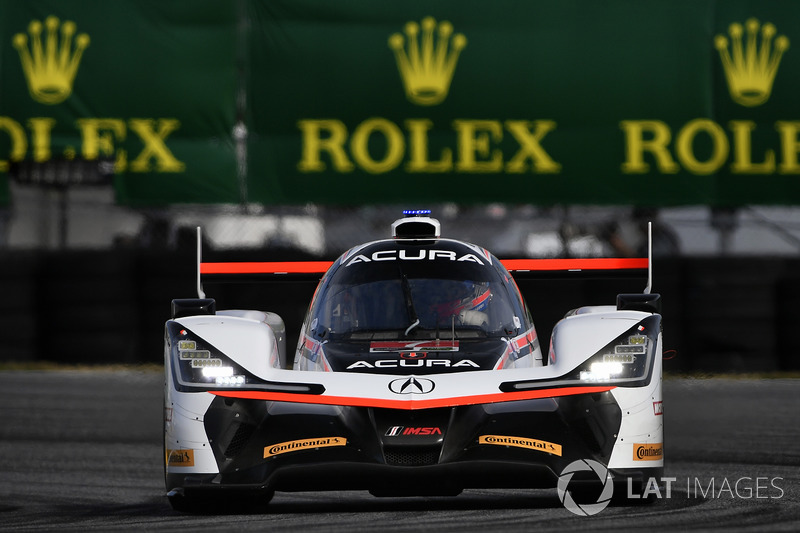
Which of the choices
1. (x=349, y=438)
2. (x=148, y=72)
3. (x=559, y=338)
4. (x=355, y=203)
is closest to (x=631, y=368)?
(x=559, y=338)

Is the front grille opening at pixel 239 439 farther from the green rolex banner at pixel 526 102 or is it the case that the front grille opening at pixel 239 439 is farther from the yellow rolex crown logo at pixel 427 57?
the yellow rolex crown logo at pixel 427 57

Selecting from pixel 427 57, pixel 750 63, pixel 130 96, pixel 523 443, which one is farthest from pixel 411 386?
pixel 750 63

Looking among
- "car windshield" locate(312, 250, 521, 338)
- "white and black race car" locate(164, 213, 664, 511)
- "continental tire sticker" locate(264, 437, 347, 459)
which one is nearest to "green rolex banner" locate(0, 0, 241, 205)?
"car windshield" locate(312, 250, 521, 338)

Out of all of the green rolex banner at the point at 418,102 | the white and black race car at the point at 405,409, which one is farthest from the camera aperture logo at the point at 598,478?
the green rolex banner at the point at 418,102

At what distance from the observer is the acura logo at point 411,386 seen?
19.0 feet

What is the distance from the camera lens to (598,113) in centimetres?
1510

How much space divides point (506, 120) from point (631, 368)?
9.16 m

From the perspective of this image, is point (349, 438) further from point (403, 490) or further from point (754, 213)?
point (754, 213)

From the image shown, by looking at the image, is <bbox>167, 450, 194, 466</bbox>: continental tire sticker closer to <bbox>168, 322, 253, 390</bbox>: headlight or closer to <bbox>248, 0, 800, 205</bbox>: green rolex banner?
<bbox>168, 322, 253, 390</bbox>: headlight

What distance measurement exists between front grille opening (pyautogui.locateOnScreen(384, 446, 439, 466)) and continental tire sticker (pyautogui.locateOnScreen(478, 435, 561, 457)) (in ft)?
0.63

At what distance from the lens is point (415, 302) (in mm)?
7062

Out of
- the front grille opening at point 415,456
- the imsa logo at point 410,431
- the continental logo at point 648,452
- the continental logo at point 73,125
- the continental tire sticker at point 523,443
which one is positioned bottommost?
the continental logo at point 648,452

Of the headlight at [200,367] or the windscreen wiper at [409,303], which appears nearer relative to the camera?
the headlight at [200,367]

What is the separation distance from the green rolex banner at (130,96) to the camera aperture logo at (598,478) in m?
9.21
